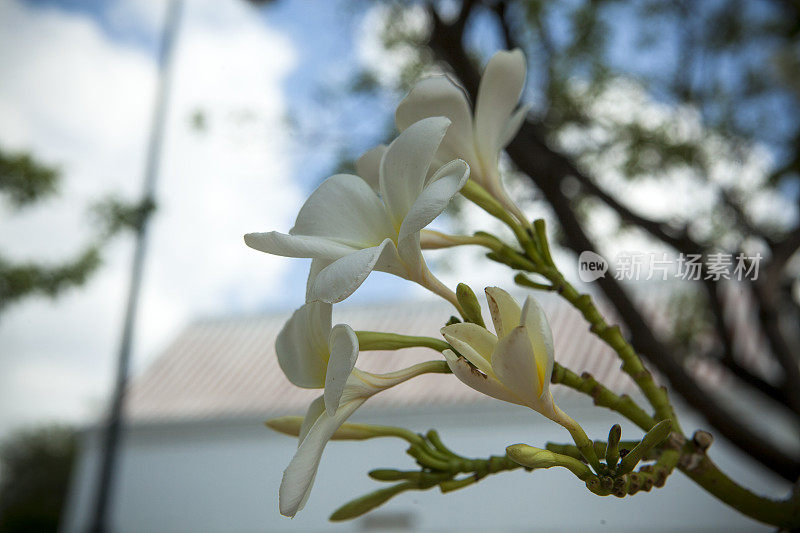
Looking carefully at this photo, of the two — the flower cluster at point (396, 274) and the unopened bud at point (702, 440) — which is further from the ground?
the flower cluster at point (396, 274)

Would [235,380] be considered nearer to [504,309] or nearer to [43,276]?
[43,276]

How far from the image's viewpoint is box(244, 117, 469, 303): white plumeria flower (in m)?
0.16

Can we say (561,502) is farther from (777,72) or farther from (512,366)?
(512,366)

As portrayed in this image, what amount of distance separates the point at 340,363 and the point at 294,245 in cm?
3

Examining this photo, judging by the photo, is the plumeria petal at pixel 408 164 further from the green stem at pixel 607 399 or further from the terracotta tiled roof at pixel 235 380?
the terracotta tiled roof at pixel 235 380

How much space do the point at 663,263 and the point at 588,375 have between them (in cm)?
29

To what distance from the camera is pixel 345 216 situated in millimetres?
193

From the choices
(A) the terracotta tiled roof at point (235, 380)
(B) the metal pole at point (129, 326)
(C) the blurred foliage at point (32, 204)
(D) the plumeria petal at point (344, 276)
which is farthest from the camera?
(A) the terracotta tiled roof at point (235, 380)

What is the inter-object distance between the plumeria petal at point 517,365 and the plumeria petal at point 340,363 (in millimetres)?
31

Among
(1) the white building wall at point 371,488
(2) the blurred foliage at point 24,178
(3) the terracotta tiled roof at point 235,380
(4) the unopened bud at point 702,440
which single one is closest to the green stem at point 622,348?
(4) the unopened bud at point 702,440

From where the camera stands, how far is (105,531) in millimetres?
1737

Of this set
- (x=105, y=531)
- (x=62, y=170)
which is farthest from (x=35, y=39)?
(x=105, y=531)

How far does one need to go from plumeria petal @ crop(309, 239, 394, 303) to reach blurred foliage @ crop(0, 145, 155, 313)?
1.80 m

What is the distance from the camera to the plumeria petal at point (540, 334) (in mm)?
157
